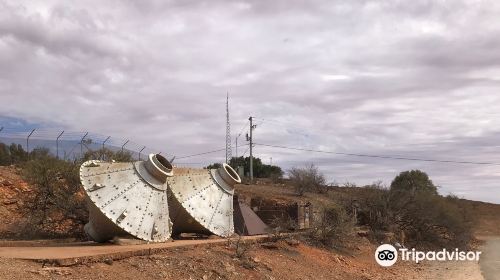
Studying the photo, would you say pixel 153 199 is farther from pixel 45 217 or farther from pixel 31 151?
pixel 31 151

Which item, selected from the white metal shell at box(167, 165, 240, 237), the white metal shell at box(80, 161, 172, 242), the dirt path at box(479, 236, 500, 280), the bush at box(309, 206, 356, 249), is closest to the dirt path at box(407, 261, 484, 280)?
the dirt path at box(479, 236, 500, 280)

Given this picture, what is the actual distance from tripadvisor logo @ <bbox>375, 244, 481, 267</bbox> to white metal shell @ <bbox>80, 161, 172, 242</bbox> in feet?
34.4

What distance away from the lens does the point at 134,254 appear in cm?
1138

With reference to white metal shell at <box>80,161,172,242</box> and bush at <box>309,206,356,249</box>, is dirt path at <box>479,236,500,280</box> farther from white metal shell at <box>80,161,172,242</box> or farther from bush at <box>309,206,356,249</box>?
white metal shell at <box>80,161,172,242</box>

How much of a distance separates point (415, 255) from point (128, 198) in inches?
669

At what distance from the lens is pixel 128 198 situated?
46.3 ft

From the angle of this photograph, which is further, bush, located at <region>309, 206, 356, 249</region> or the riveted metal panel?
bush, located at <region>309, 206, 356, 249</region>

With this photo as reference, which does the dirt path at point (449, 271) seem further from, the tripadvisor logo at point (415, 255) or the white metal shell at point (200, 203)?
the white metal shell at point (200, 203)

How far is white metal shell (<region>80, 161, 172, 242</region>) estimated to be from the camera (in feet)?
45.0

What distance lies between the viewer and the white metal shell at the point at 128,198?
13.7 m

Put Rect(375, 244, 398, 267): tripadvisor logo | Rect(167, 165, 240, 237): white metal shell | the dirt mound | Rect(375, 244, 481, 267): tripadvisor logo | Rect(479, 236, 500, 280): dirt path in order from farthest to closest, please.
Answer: Rect(479, 236, 500, 280): dirt path
Rect(375, 244, 481, 267): tripadvisor logo
Rect(375, 244, 398, 267): tripadvisor logo
the dirt mound
Rect(167, 165, 240, 237): white metal shell

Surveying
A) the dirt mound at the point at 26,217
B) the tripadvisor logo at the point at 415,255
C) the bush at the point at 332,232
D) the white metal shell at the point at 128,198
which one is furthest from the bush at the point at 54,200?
the tripadvisor logo at the point at 415,255

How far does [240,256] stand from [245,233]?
5960 millimetres

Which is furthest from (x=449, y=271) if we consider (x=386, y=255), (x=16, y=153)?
(x=16, y=153)
